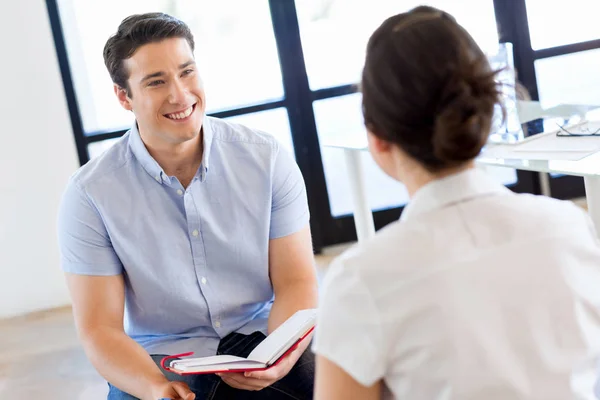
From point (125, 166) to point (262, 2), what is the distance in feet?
6.56

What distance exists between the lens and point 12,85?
11.6 ft

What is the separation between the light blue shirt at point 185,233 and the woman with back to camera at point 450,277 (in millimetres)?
850

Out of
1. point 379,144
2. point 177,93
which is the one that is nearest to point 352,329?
point 379,144

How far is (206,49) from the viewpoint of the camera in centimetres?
365

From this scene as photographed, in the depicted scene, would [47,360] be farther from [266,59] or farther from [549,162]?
[549,162]

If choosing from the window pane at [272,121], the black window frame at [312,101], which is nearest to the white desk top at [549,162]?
the black window frame at [312,101]

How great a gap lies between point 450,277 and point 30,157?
3019mm

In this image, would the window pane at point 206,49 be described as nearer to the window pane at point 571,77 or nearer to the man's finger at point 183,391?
the window pane at point 571,77

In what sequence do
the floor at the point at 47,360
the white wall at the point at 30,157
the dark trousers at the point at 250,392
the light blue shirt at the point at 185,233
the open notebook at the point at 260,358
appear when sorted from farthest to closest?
the white wall at the point at 30,157 < the floor at the point at 47,360 < the light blue shirt at the point at 185,233 < the dark trousers at the point at 250,392 < the open notebook at the point at 260,358

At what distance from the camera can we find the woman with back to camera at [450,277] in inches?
35.6

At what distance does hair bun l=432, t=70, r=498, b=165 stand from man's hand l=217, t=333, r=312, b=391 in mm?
706

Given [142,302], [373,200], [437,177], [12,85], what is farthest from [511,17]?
[437,177]

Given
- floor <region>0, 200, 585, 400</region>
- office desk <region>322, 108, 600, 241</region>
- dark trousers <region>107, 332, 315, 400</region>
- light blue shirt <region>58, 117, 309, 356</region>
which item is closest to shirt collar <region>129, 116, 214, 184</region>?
light blue shirt <region>58, 117, 309, 356</region>

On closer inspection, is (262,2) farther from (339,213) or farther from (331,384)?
(331,384)
